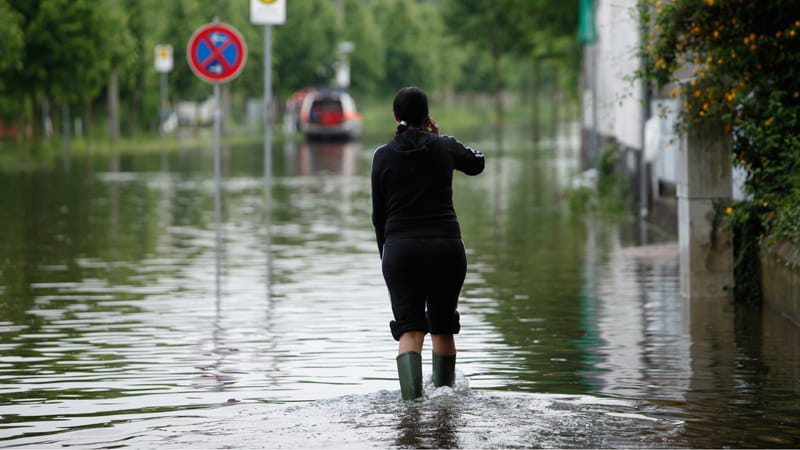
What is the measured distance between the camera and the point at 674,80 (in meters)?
12.4

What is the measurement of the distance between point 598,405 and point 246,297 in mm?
5758

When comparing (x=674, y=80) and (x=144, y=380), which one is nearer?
(x=144, y=380)

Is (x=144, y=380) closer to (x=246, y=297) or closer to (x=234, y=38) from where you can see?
(x=246, y=297)

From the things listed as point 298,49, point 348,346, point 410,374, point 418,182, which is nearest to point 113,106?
point 298,49

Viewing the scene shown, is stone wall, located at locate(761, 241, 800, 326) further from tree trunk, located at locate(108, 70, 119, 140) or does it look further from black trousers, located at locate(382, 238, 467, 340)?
tree trunk, located at locate(108, 70, 119, 140)

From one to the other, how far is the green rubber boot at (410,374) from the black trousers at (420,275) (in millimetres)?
129

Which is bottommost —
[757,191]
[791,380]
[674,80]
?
[791,380]

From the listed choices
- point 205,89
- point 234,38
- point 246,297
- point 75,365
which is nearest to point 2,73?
point 205,89

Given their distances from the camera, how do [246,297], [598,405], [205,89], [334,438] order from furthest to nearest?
[205,89] < [246,297] < [598,405] < [334,438]

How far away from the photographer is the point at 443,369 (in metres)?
8.27

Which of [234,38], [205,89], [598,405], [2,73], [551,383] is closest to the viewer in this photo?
[598,405]

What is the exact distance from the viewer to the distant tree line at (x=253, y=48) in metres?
49.0

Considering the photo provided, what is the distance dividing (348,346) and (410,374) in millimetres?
2502

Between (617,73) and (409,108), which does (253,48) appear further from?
(409,108)
